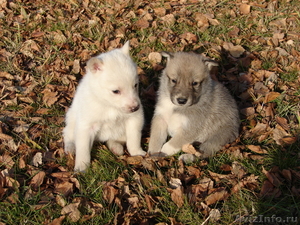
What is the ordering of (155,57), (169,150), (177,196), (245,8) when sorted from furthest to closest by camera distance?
(245,8), (155,57), (169,150), (177,196)

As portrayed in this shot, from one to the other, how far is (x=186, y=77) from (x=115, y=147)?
4.71ft

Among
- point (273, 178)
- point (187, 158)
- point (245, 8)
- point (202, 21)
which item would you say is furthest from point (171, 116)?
point (245, 8)

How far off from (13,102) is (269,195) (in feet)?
13.2

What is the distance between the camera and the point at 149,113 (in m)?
5.41

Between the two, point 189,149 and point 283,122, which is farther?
point 283,122

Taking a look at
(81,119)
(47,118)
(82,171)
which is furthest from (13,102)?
(82,171)

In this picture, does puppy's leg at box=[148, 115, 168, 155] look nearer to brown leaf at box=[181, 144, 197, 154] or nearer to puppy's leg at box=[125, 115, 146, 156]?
puppy's leg at box=[125, 115, 146, 156]

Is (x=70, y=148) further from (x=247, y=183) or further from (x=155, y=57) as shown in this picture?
(x=155, y=57)

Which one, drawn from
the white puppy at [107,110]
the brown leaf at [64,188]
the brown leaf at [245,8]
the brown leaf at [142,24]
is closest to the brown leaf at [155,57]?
the brown leaf at [142,24]

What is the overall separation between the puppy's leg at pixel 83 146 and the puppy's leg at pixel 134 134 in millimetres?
546

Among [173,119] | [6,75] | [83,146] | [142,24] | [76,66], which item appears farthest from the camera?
[142,24]

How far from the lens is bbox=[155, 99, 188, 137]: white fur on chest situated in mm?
4671

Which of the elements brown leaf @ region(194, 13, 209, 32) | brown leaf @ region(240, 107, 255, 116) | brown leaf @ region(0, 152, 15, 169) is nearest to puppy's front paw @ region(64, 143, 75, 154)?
brown leaf @ region(0, 152, 15, 169)

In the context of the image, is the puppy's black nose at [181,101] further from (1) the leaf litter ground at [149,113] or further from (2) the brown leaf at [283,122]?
(2) the brown leaf at [283,122]
